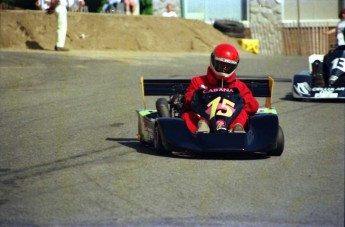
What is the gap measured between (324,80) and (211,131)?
6.32 m

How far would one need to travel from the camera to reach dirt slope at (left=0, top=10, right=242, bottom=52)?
24.1 metres

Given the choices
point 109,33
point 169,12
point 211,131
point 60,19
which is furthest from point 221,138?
point 169,12

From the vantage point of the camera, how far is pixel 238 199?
7.30 m

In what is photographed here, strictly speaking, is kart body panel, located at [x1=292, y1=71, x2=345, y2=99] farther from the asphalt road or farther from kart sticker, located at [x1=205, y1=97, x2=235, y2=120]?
kart sticker, located at [x1=205, y1=97, x2=235, y2=120]

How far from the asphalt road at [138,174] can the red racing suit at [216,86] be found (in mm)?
462

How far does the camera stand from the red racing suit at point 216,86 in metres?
9.51

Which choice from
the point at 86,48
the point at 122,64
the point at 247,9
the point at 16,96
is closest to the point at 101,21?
the point at 86,48

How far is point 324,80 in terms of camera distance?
15.3 m

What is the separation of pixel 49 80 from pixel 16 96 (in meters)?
2.33

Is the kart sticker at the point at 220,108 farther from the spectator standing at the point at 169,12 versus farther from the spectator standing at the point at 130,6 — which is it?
the spectator standing at the point at 169,12

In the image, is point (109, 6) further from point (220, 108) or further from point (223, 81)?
point (220, 108)

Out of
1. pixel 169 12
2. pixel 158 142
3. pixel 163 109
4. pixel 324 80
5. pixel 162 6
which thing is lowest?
pixel 324 80

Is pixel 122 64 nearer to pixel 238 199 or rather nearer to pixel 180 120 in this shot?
pixel 180 120

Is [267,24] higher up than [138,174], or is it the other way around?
[138,174]
